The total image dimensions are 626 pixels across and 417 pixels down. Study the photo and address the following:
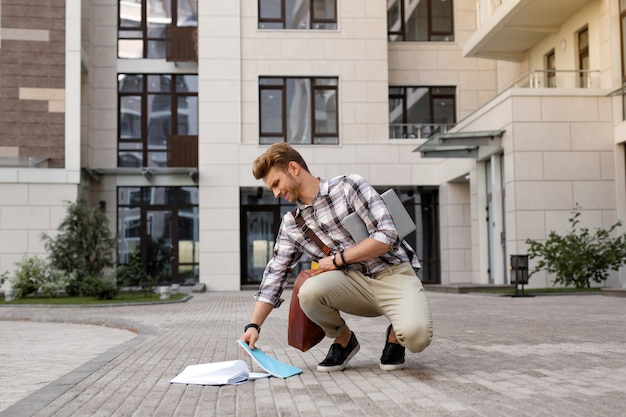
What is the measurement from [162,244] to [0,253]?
5.28 meters

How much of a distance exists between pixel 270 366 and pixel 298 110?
2361cm

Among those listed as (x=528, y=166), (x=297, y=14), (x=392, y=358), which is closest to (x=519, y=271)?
(x=528, y=166)

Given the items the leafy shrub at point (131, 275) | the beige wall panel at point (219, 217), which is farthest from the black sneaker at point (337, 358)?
the beige wall panel at point (219, 217)

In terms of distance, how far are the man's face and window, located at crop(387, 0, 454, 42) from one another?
83.7 feet

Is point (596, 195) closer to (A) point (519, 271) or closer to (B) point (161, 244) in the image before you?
(A) point (519, 271)

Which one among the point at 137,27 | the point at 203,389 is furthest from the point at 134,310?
the point at 137,27

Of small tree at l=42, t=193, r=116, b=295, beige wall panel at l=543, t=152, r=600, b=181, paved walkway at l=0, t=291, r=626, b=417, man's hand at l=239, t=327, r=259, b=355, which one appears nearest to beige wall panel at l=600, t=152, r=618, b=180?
beige wall panel at l=543, t=152, r=600, b=181

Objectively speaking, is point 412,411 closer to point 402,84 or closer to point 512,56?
point 512,56

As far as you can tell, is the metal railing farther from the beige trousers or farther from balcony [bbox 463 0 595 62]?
the beige trousers

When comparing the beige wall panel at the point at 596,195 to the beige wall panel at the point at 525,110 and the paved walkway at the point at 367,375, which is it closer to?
the beige wall panel at the point at 525,110

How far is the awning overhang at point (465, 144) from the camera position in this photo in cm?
2208

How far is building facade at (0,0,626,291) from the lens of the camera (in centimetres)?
2656

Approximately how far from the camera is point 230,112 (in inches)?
1113

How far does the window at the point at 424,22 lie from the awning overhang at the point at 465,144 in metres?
7.31
